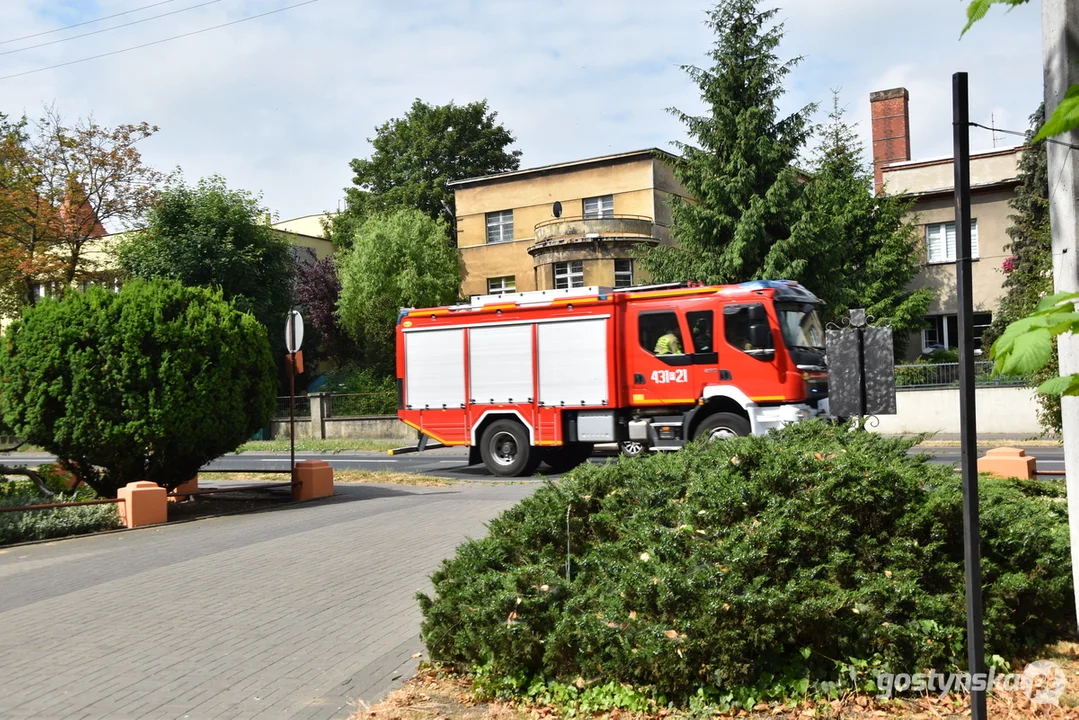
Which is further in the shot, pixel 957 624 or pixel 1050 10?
pixel 957 624

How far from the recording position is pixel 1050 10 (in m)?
3.93

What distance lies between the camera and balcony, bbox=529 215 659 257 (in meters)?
36.3

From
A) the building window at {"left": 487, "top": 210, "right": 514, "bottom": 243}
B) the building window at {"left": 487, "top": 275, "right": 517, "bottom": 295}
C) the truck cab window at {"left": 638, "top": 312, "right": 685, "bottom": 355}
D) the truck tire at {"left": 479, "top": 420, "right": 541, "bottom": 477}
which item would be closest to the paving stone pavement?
the truck tire at {"left": 479, "top": 420, "right": 541, "bottom": 477}

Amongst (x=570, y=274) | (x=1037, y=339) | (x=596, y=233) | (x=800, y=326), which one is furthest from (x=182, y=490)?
(x=570, y=274)

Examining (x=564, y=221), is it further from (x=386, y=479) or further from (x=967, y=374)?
(x=967, y=374)

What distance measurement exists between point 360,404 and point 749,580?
1198 inches

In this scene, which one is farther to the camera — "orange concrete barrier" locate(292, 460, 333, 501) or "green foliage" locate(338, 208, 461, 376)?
"green foliage" locate(338, 208, 461, 376)

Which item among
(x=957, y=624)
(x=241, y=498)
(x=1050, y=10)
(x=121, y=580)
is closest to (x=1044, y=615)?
(x=957, y=624)

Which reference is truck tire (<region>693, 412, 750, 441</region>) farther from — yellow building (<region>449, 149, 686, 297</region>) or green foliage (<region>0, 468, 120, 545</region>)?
yellow building (<region>449, 149, 686, 297</region>)

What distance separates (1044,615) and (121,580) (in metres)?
7.39

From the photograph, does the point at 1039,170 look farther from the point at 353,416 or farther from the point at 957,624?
the point at 957,624

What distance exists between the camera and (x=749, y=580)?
497cm

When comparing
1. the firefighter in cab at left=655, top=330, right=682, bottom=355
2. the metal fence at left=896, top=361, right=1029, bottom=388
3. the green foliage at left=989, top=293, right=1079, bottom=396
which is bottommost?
the metal fence at left=896, top=361, right=1029, bottom=388

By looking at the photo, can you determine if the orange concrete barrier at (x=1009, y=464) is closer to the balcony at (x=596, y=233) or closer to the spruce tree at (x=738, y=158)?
the spruce tree at (x=738, y=158)
